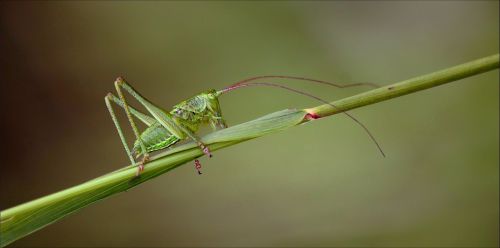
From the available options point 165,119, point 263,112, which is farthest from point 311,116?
point 263,112

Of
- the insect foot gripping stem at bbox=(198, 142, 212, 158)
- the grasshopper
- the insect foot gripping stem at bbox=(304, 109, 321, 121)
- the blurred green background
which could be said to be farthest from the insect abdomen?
the blurred green background

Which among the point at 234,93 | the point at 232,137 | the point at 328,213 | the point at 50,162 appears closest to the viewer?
the point at 232,137

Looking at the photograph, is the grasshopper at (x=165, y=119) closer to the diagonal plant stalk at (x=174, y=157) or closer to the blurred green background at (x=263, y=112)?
the diagonal plant stalk at (x=174, y=157)

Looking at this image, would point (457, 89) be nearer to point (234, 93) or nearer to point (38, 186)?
point (234, 93)

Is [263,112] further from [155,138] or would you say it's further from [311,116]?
[311,116]

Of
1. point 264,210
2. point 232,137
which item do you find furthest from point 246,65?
point 232,137

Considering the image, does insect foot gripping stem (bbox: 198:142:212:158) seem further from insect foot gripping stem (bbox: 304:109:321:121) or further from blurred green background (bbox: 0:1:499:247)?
blurred green background (bbox: 0:1:499:247)
